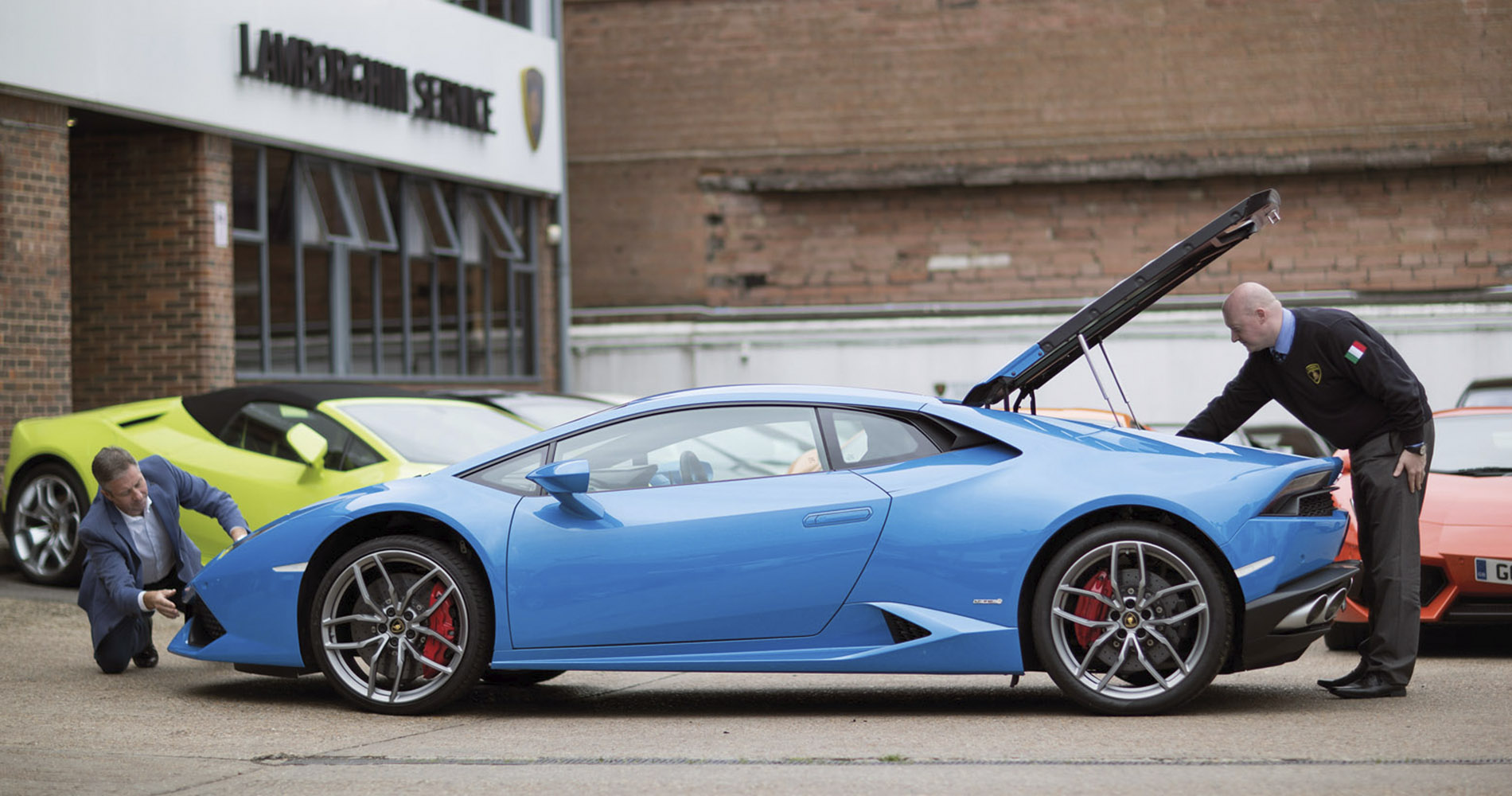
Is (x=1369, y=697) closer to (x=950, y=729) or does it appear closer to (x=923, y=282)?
(x=950, y=729)

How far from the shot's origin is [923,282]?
24469 millimetres

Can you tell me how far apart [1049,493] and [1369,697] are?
164 centimetres

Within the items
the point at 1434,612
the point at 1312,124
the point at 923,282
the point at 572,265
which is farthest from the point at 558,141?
the point at 1434,612

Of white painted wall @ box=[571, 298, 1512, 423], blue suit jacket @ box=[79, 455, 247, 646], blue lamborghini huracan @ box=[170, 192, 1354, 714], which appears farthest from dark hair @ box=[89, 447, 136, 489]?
white painted wall @ box=[571, 298, 1512, 423]

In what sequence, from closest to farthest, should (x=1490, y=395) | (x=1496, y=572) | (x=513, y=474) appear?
(x=513, y=474), (x=1496, y=572), (x=1490, y=395)

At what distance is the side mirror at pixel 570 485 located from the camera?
612cm

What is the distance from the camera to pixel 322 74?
59.3 feet

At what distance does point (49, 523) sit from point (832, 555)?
7.16 metres

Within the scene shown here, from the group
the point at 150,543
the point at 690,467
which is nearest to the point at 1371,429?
the point at 690,467

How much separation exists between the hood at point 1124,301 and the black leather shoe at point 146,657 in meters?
4.08

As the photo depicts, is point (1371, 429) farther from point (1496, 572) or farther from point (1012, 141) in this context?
point (1012, 141)

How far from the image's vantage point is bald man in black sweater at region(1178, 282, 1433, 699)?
6.56 m

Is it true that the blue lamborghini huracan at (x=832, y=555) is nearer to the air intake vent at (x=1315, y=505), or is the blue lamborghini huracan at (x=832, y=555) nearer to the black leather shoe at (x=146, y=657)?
the air intake vent at (x=1315, y=505)

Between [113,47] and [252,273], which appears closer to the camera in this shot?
[113,47]
